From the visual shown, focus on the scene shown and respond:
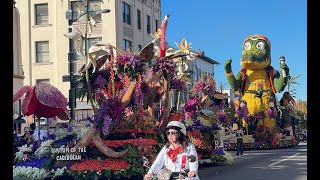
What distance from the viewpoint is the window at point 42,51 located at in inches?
392

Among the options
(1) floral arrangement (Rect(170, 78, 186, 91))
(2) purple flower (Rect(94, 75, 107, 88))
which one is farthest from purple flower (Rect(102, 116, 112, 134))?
(1) floral arrangement (Rect(170, 78, 186, 91))

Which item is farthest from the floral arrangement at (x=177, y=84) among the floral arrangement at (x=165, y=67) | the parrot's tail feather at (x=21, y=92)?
the parrot's tail feather at (x=21, y=92)

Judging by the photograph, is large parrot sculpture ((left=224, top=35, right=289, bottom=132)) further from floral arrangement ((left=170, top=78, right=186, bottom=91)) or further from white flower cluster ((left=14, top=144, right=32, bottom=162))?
white flower cluster ((left=14, top=144, right=32, bottom=162))

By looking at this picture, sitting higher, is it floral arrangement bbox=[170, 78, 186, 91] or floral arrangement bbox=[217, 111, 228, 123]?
floral arrangement bbox=[170, 78, 186, 91]

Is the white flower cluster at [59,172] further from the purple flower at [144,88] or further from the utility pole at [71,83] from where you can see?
the purple flower at [144,88]

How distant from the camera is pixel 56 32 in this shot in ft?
32.0

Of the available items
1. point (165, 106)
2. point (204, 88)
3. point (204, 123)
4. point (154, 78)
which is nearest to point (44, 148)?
point (154, 78)

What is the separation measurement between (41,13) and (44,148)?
2363mm

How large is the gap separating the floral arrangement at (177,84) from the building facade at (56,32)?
1.03 meters

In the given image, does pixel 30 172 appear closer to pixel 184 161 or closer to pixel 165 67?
pixel 165 67

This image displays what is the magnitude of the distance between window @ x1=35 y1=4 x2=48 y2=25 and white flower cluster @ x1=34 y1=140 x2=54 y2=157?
6.83 ft

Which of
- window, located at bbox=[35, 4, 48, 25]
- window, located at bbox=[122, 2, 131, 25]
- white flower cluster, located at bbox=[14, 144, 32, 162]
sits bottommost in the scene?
white flower cluster, located at bbox=[14, 144, 32, 162]

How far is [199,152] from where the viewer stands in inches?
524

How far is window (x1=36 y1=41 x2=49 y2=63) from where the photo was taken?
9953mm
